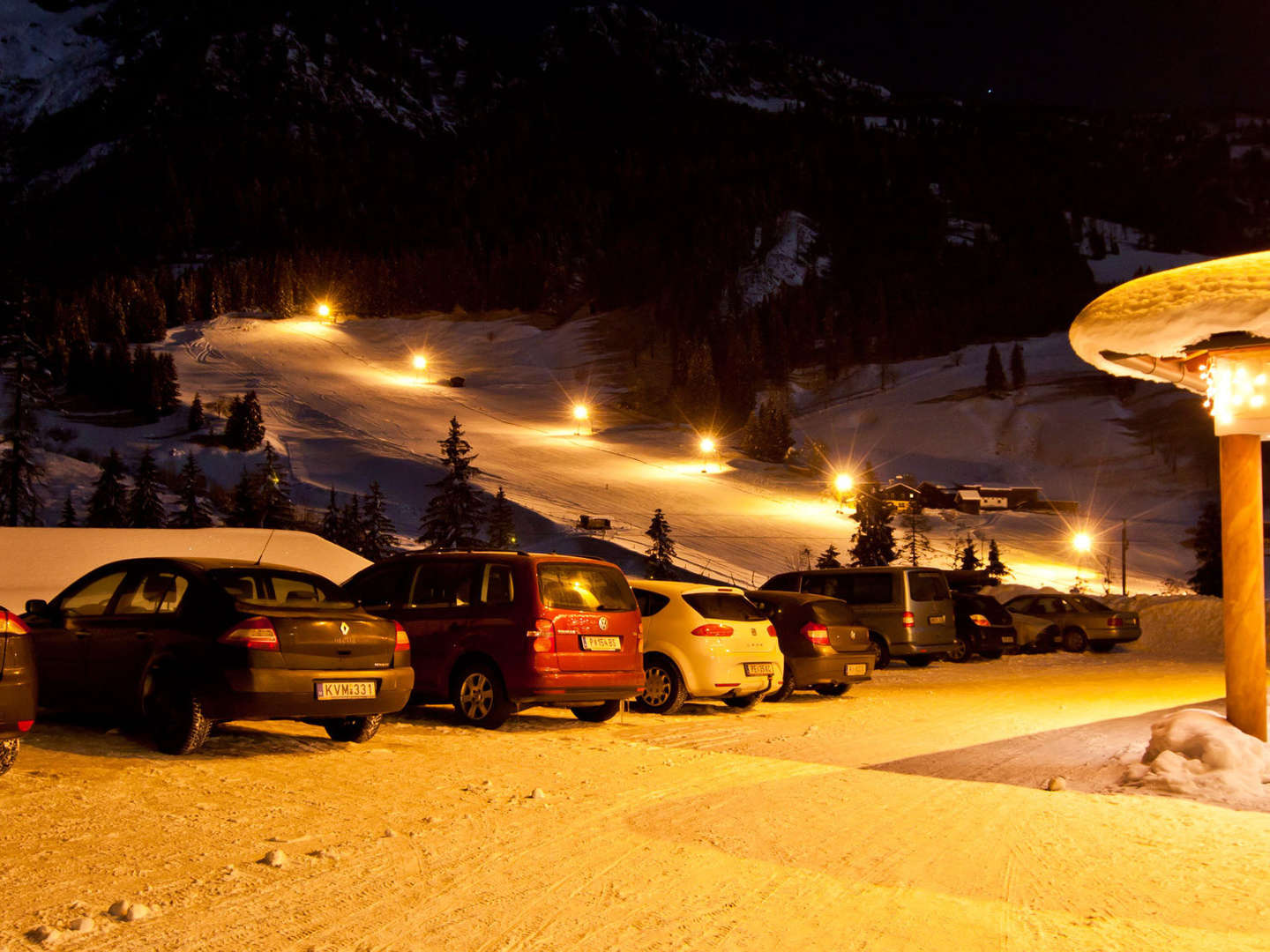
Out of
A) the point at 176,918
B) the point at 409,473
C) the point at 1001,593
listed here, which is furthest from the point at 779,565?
the point at 176,918

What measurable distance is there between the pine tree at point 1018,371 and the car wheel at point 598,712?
126m

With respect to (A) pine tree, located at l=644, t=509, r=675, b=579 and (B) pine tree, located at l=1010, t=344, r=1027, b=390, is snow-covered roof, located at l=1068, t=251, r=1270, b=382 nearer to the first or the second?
(A) pine tree, located at l=644, t=509, r=675, b=579

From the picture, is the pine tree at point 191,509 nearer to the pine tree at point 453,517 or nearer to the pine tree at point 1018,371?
the pine tree at point 453,517

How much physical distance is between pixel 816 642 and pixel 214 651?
775 centimetres

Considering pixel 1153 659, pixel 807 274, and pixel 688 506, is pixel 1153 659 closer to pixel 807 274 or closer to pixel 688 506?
pixel 688 506

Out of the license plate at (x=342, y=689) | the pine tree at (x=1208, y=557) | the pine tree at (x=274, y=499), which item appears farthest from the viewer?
the pine tree at (x=274, y=499)

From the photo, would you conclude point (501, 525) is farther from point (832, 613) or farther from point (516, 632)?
point (516, 632)

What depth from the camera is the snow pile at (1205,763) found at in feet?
24.0

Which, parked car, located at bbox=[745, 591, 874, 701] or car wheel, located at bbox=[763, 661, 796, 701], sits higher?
parked car, located at bbox=[745, 591, 874, 701]

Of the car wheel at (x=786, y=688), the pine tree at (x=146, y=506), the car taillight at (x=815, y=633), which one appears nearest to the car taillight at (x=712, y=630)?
the car wheel at (x=786, y=688)

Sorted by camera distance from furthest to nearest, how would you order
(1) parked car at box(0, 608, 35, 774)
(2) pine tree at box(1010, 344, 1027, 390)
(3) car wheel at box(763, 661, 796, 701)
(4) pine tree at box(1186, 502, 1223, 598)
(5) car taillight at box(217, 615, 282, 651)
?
(2) pine tree at box(1010, 344, 1027, 390) → (4) pine tree at box(1186, 502, 1223, 598) → (3) car wheel at box(763, 661, 796, 701) → (5) car taillight at box(217, 615, 282, 651) → (1) parked car at box(0, 608, 35, 774)

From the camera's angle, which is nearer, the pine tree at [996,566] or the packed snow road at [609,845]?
the packed snow road at [609,845]

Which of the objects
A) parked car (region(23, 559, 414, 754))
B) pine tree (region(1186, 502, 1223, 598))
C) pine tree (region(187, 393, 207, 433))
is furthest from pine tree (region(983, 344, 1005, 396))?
parked car (region(23, 559, 414, 754))

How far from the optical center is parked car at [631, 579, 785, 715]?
1172cm
